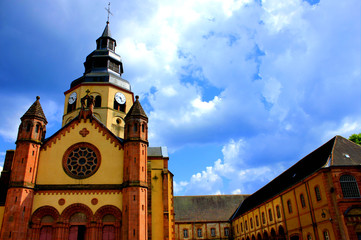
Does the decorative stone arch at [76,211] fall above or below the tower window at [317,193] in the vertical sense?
below

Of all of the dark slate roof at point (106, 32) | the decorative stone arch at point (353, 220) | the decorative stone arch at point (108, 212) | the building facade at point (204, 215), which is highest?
the dark slate roof at point (106, 32)

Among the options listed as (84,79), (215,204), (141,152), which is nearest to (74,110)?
(84,79)

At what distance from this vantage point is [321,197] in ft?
97.0

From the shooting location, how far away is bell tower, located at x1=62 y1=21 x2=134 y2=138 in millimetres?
39469

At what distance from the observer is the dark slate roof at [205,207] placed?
62.4 metres

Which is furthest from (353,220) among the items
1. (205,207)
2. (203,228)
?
(205,207)

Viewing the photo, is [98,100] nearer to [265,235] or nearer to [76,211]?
[76,211]

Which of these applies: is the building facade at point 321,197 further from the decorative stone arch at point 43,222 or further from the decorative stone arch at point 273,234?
the decorative stone arch at point 43,222

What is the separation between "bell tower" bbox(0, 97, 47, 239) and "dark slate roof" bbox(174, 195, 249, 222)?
3684 centimetres

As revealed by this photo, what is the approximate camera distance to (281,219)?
38.9m

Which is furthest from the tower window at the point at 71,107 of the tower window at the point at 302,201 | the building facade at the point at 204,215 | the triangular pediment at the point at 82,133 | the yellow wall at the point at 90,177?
the building facade at the point at 204,215

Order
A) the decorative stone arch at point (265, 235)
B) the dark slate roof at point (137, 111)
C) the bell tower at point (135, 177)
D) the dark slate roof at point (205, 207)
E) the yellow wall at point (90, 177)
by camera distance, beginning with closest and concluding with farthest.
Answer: the bell tower at point (135, 177) < the yellow wall at point (90, 177) < the dark slate roof at point (137, 111) < the decorative stone arch at point (265, 235) < the dark slate roof at point (205, 207)

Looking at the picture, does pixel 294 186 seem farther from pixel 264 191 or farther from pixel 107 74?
pixel 107 74

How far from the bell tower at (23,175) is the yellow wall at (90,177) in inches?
36.0
